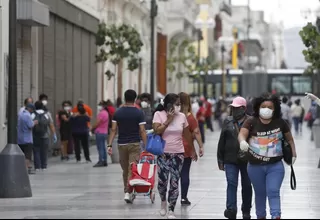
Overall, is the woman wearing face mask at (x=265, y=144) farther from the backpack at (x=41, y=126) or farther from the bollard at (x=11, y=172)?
the backpack at (x=41, y=126)

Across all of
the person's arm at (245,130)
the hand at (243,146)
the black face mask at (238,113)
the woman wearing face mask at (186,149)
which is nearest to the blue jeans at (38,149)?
the woman wearing face mask at (186,149)

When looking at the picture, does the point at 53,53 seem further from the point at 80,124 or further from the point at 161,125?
the point at 161,125

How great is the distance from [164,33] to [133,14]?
1369 cm

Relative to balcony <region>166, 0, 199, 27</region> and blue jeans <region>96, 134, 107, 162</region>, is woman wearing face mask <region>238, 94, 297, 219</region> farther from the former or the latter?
balcony <region>166, 0, 199, 27</region>

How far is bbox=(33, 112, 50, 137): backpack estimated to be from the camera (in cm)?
2820

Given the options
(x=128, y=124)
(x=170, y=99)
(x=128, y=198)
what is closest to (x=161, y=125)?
(x=170, y=99)

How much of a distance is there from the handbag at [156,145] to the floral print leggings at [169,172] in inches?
6.8

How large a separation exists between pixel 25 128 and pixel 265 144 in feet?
41.3

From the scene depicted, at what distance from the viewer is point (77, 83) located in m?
41.9

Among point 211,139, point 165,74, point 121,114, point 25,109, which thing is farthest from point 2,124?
point 165,74

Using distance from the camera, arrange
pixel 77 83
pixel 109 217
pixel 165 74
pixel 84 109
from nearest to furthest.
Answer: pixel 109 217 < pixel 84 109 < pixel 77 83 < pixel 165 74

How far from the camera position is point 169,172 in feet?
56.0

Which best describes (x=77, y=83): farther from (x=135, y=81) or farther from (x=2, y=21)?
(x=135, y=81)

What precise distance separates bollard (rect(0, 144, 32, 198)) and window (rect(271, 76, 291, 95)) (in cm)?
6988
